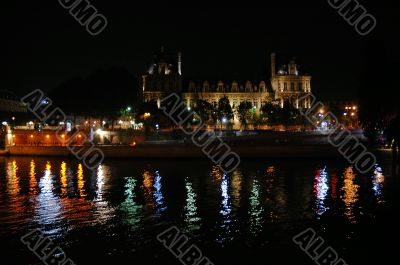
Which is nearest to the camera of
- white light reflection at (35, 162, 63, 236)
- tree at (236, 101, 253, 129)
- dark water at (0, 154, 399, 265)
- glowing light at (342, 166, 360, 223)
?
dark water at (0, 154, 399, 265)

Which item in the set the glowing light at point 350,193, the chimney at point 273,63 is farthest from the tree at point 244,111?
the glowing light at point 350,193

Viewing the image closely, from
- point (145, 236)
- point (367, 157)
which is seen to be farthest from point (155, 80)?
point (145, 236)

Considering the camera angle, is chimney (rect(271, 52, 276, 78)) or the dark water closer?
the dark water

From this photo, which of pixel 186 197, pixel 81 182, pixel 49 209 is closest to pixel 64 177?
pixel 81 182

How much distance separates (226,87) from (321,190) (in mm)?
86469

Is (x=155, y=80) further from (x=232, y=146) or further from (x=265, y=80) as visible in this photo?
(x=232, y=146)

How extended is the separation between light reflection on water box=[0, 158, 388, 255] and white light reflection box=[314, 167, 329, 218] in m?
0.06

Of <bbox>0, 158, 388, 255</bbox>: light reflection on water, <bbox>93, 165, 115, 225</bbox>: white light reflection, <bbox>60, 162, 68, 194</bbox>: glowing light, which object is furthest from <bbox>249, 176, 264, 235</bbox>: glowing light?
<bbox>60, 162, 68, 194</bbox>: glowing light

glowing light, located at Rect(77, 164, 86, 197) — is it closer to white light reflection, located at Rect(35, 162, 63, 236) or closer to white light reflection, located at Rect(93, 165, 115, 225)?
white light reflection, located at Rect(93, 165, 115, 225)

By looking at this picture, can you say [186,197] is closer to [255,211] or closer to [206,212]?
[206,212]

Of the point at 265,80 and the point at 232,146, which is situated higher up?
the point at 265,80

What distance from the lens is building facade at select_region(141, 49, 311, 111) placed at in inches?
4702

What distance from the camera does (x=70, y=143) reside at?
250 ft

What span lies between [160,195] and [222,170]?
1672cm
